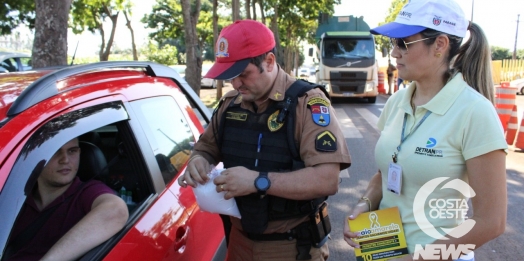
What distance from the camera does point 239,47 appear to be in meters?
1.89

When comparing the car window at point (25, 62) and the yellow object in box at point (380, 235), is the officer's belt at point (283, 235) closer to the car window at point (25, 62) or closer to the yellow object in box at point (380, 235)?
the yellow object in box at point (380, 235)

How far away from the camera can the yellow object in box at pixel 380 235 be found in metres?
1.76

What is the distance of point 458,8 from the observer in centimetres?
167

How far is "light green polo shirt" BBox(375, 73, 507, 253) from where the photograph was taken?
4.94 ft

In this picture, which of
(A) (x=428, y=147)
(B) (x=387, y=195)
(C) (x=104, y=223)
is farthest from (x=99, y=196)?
(A) (x=428, y=147)

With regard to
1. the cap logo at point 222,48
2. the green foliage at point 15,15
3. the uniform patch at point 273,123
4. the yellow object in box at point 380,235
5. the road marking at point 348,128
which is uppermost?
the green foliage at point 15,15

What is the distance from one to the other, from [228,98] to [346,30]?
16594mm

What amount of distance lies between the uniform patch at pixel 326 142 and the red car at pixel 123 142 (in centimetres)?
80

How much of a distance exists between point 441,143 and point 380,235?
17.8 inches

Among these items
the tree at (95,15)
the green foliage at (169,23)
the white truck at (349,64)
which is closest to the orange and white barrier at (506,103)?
the white truck at (349,64)

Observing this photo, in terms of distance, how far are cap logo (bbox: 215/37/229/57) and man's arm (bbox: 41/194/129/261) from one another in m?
0.79

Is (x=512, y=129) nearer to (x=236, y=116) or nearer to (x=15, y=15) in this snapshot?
(x=236, y=116)

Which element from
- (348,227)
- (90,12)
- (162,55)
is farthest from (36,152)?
(162,55)

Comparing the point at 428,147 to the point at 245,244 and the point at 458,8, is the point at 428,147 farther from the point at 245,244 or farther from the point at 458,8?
the point at 245,244
